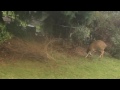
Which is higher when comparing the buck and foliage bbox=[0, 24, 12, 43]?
foliage bbox=[0, 24, 12, 43]

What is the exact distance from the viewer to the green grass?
202 inches

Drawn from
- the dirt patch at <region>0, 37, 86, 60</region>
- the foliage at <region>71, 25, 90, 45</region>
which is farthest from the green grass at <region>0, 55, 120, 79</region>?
the foliage at <region>71, 25, 90, 45</region>

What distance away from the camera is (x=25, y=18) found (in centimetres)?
507

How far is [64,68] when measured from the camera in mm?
5188

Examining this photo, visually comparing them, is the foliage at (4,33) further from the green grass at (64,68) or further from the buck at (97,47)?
the buck at (97,47)

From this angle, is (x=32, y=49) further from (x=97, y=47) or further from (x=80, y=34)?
(x=97, y=47)

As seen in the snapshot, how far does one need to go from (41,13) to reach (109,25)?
102 cm

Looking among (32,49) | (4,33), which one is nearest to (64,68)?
(32,49)

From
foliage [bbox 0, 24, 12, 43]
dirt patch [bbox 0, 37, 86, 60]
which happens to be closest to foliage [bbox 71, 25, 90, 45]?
dirt patch [bbox 0, 37, 86, 60]

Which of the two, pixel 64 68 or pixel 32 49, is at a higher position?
pixel 32 49

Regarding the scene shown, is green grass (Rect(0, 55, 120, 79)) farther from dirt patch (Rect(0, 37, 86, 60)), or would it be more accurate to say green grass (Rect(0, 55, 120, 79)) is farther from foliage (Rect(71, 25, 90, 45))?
foliage (Rect(71, 25, 90, 45))

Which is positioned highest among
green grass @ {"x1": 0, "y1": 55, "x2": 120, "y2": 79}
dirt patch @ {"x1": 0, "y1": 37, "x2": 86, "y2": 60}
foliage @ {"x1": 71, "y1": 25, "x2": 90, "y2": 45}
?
foliage @ {"x1": 71, "y1": 25, "x2": 90, "y2": 45}
